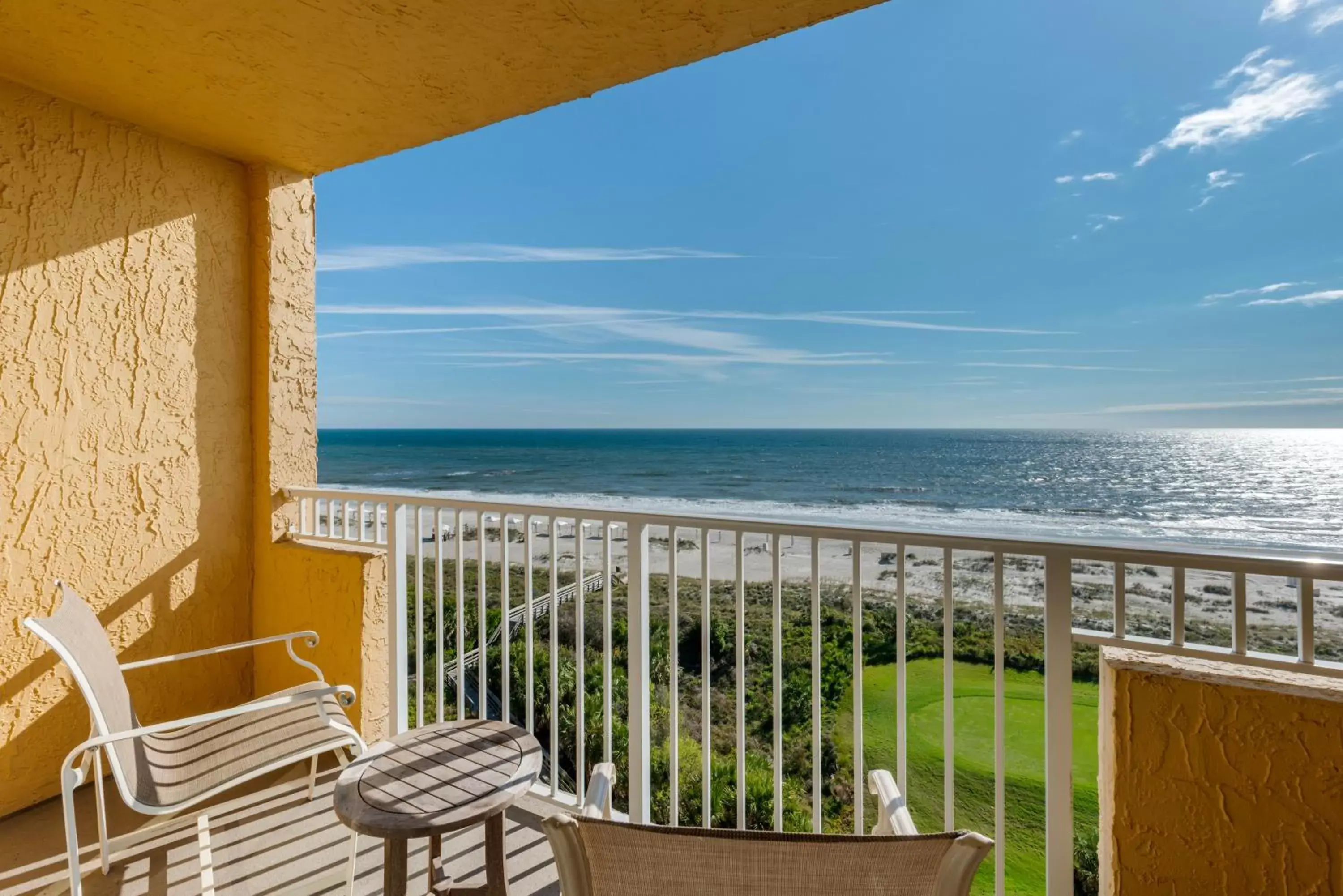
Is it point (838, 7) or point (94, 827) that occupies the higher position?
point (838, 7)

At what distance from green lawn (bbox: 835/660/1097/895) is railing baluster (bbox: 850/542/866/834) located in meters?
5.15

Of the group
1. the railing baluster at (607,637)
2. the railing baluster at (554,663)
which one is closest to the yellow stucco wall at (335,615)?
the railing baluster at (554,663)

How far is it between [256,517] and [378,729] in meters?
1.18

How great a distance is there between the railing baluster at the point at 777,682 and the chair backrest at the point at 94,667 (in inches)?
67.8

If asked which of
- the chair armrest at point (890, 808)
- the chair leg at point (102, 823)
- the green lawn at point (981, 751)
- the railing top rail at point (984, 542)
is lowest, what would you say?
the green lawn at point (981, 751)

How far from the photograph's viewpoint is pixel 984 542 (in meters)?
1.68

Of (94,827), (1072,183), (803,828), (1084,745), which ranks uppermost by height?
(1072,183)

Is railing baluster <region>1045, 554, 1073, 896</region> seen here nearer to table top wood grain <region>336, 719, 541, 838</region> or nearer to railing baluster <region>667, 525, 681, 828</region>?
railing baluster <region>667, 525, 681, 828</region>

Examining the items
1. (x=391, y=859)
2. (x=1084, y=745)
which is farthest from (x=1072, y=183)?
(x=391, y=859)

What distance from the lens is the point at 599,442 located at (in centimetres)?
2811

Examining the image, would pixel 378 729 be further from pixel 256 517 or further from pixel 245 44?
pixel 245 44

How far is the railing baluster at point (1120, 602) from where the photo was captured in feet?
5.24

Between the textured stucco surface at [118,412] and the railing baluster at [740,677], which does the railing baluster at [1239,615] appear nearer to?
the railing baluster at [740,677]

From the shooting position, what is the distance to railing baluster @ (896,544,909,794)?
180 centimetres
